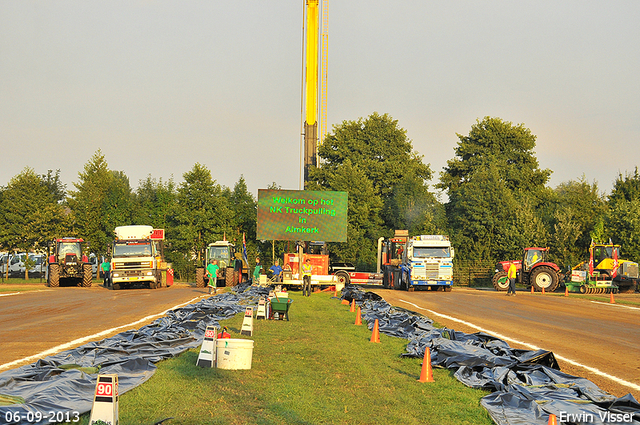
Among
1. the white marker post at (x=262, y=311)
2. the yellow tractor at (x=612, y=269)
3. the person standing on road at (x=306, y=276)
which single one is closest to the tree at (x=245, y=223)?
the person standing on road at (x=306, y=276)

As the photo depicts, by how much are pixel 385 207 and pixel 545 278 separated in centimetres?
2809

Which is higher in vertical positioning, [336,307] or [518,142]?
[518,142]

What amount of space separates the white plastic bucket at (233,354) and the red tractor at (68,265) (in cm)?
3441

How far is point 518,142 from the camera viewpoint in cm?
7044

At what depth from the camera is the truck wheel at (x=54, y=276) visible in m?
40.4

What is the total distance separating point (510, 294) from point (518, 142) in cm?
A: 3786

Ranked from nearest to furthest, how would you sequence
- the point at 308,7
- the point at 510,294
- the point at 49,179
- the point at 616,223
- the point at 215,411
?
the point at 215,411 → the point at 510,294 → the point at 616,223 → the point at 308,7 → the point at 49,179

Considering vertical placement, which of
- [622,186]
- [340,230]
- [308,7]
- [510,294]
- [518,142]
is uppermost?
[308,7]

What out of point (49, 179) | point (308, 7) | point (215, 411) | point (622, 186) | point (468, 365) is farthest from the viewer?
point (49, 179)

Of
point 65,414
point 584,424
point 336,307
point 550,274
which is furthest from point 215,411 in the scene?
point 550,274

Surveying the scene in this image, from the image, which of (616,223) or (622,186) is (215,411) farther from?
(622,186)

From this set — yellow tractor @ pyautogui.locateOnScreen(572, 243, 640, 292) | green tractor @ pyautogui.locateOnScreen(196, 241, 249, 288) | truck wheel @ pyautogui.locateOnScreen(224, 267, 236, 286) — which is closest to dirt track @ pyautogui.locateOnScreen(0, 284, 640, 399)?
truck wheel @ pyautogui.locateOnScreen(224, 267, 236, 286)

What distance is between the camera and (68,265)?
41406 millimetres

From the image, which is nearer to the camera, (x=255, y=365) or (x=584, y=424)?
(x=584, y=424)
